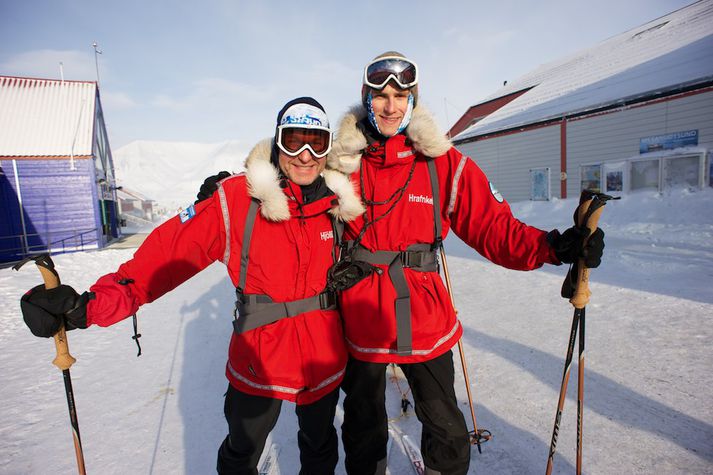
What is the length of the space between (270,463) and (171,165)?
396 feet

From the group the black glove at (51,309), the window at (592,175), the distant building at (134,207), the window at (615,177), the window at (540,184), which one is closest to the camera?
the black glove at (51,309)

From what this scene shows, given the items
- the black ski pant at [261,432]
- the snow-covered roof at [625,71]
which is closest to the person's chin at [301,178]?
the black ski pant at [261,432]

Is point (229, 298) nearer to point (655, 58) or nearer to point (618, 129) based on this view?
point (618, 129)

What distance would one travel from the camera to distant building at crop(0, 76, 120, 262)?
13.7 meters

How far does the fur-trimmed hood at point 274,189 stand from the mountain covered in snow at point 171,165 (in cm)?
6015

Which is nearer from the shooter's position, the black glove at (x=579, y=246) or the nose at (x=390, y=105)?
the black glove at (x=579, y=246)

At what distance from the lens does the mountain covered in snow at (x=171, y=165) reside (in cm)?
7519

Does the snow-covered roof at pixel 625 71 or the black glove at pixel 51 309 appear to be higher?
the snow-covered roof at pixel 625 71

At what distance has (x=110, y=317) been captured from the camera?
163 cm

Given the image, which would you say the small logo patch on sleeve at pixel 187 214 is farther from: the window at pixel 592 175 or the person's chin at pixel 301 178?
the window at pixel 592 175

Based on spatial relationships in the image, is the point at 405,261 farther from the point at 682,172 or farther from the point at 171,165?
the point at 171,165

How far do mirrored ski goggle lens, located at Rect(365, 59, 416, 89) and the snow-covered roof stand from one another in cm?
1288

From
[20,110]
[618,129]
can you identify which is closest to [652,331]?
[618,129]

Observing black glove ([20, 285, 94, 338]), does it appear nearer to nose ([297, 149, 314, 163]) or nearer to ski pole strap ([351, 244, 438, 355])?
nose ([297, 149, 314, 163])
